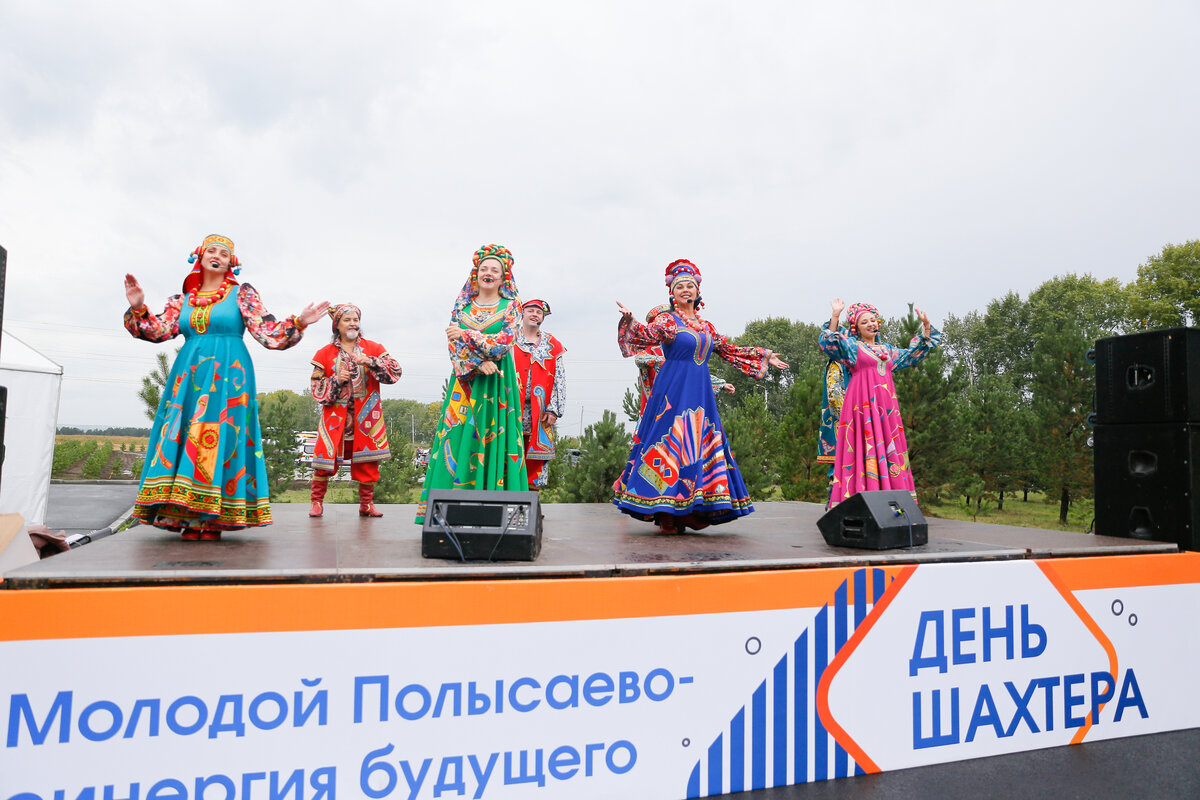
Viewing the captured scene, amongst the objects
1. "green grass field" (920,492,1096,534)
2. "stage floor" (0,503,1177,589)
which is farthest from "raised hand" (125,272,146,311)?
"green grass field" (920,492,1096,534)

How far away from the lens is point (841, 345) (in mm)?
5531

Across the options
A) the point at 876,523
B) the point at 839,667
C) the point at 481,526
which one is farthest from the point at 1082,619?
the point at 481,526

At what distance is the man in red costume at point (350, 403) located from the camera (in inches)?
210

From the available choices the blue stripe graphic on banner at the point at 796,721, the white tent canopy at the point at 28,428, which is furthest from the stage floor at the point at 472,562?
the white tent canopy at the point at 28,428

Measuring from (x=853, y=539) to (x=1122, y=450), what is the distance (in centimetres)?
217

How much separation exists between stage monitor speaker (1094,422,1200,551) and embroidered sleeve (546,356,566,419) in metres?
4.24

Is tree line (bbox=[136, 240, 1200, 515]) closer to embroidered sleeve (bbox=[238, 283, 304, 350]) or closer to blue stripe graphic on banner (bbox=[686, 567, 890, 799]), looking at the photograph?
embroidered sleeve (bbox=[238, 283, 304, 350])

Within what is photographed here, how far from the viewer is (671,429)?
4363 mm

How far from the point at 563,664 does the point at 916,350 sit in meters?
4.29

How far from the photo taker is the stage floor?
2488 mm

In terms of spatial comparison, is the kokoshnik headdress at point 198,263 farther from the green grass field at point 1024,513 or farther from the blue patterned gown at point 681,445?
the green grass field at point 1024,513

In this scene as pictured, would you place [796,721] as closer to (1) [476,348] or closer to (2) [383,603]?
(2) [383,603]

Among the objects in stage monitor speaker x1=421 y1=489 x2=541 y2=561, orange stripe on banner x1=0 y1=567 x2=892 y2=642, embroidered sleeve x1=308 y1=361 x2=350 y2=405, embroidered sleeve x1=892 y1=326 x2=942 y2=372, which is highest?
embroidered sleeve x1=892 y1=326 x2=942 y2=372

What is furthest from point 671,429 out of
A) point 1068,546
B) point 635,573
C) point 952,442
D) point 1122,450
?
point 952,442
